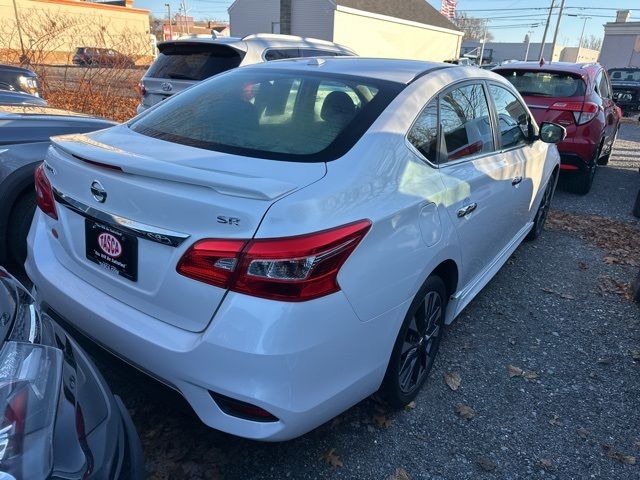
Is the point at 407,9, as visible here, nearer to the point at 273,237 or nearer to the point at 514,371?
the point at 514,371

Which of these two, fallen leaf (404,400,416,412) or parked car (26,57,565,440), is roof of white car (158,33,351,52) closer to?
parked car (26,57,565,440)

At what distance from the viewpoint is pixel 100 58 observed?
9.45 meters

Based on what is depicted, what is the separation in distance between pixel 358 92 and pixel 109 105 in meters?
8.31

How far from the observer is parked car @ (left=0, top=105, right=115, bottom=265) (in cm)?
335

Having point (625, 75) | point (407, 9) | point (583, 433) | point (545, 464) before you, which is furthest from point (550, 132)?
point (407, 9)

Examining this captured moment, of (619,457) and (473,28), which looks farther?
(473,28)

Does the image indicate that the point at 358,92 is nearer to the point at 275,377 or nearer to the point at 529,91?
the point at 275,377

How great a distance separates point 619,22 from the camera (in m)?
48.7

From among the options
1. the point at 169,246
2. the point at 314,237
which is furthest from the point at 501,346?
the point at 169,246

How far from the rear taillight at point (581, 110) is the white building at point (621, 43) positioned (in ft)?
156

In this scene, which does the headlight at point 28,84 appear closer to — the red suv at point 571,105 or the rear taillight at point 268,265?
the red suv at point 571,105

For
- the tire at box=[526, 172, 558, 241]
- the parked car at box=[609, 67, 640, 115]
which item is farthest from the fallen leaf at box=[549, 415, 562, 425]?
the parked car at box=[609, 67, 640, 115]

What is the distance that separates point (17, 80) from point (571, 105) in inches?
305

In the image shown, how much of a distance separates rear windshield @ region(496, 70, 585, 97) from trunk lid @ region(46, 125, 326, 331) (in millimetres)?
5936
